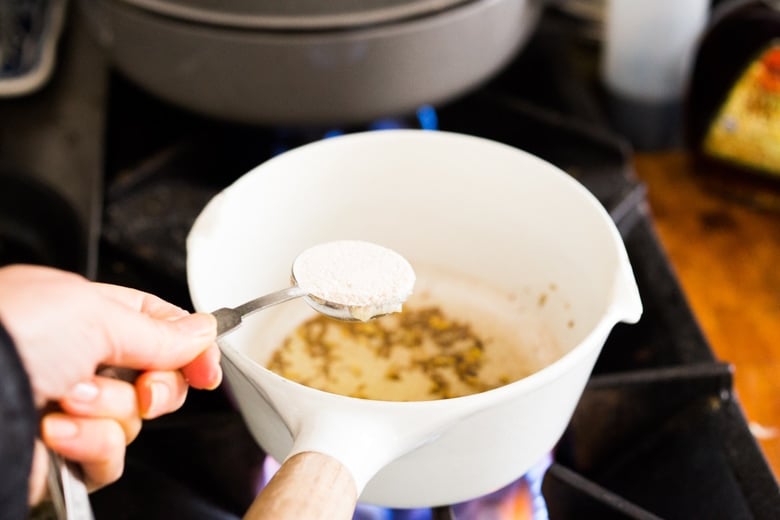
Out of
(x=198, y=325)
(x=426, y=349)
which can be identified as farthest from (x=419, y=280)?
(x=198, y=325)

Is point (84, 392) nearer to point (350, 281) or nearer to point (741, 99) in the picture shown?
point (350, 281)

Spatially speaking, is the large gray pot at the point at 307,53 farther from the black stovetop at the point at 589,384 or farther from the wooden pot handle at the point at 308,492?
the wooden pot handle at the point at 308,492

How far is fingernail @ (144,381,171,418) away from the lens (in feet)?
1.09

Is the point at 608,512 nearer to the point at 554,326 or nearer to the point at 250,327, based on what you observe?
the point at 554,326

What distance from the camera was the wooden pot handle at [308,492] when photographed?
309mm

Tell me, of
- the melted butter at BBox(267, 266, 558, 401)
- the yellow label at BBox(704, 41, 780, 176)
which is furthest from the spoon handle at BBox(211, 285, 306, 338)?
the yellow label at BBox(704, 41, 780, 176)

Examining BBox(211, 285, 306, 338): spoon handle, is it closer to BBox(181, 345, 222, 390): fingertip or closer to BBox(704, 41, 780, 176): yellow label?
BBox(181, 345, 222, 390): fingertip

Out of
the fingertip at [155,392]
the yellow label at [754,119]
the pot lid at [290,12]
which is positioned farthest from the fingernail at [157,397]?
the yellow label at [754,119]

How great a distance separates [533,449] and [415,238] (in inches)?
8.7

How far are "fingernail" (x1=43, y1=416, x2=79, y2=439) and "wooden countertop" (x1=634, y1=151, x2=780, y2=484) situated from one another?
0.41 meters

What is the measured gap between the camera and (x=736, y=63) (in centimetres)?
68

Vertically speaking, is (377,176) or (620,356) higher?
(377,176)

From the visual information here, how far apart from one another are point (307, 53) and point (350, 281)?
20 centimetres

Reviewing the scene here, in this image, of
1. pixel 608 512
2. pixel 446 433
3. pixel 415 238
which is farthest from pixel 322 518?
pixel 415 238
